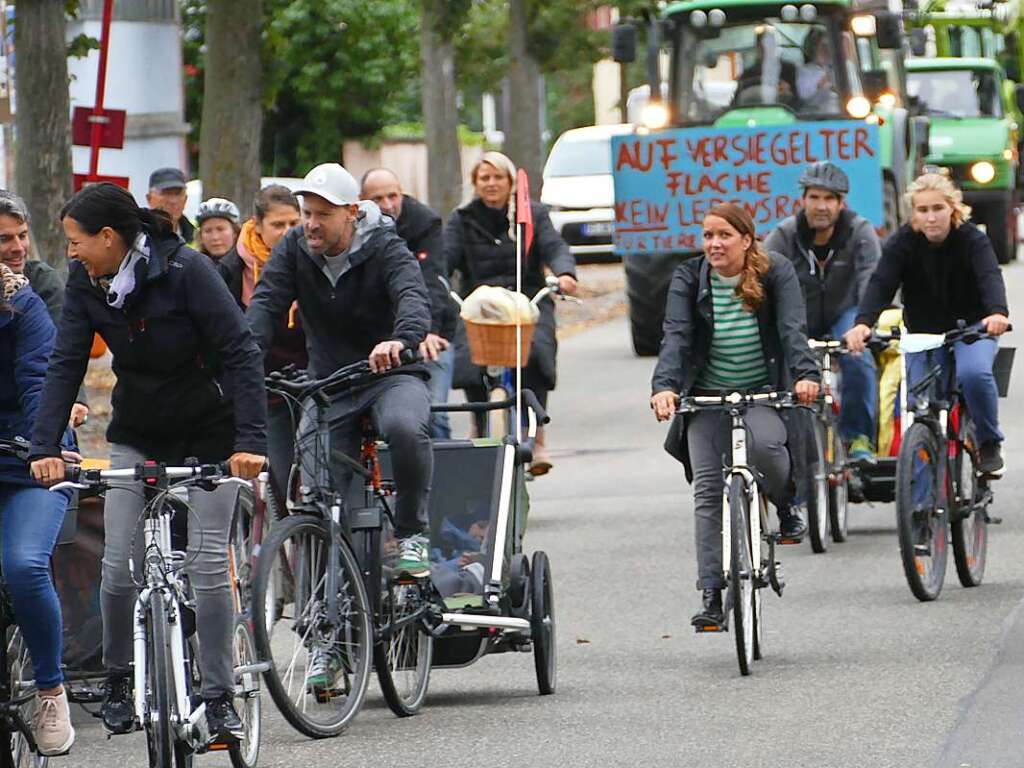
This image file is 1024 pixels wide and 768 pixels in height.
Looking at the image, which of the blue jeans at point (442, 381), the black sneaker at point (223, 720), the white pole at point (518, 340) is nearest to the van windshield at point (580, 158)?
the blue jeans at point (442, 381)

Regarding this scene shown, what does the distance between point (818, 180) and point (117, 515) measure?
5.84 m

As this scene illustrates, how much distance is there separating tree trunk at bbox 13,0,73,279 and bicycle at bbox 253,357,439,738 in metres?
8.76

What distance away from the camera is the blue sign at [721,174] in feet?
66.5

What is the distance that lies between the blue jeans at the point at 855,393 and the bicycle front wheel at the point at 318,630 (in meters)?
4.83

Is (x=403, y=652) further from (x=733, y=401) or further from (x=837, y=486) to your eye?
(x=837, y=486)

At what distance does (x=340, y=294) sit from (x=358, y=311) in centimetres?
8

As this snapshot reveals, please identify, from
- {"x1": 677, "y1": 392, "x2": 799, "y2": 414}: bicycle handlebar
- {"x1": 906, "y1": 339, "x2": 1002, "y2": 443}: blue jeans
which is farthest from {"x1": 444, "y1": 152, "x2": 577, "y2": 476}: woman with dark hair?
{"x1": 677, "y1": 392, "x2": 799, "y2": 414}: bicycle handlebar

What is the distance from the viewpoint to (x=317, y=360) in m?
8.42

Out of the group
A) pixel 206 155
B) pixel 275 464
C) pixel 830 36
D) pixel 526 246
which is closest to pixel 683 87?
pixel 830 36

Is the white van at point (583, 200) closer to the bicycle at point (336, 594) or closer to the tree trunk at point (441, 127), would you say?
the tree trunk at point (441, 127)

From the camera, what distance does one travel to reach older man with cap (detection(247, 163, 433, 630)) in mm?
8078

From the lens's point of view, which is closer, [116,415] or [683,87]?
[116,415]

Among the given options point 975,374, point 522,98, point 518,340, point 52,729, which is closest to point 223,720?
point 52,729

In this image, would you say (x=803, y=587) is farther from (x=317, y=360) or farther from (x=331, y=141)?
(x=331, y=141)
